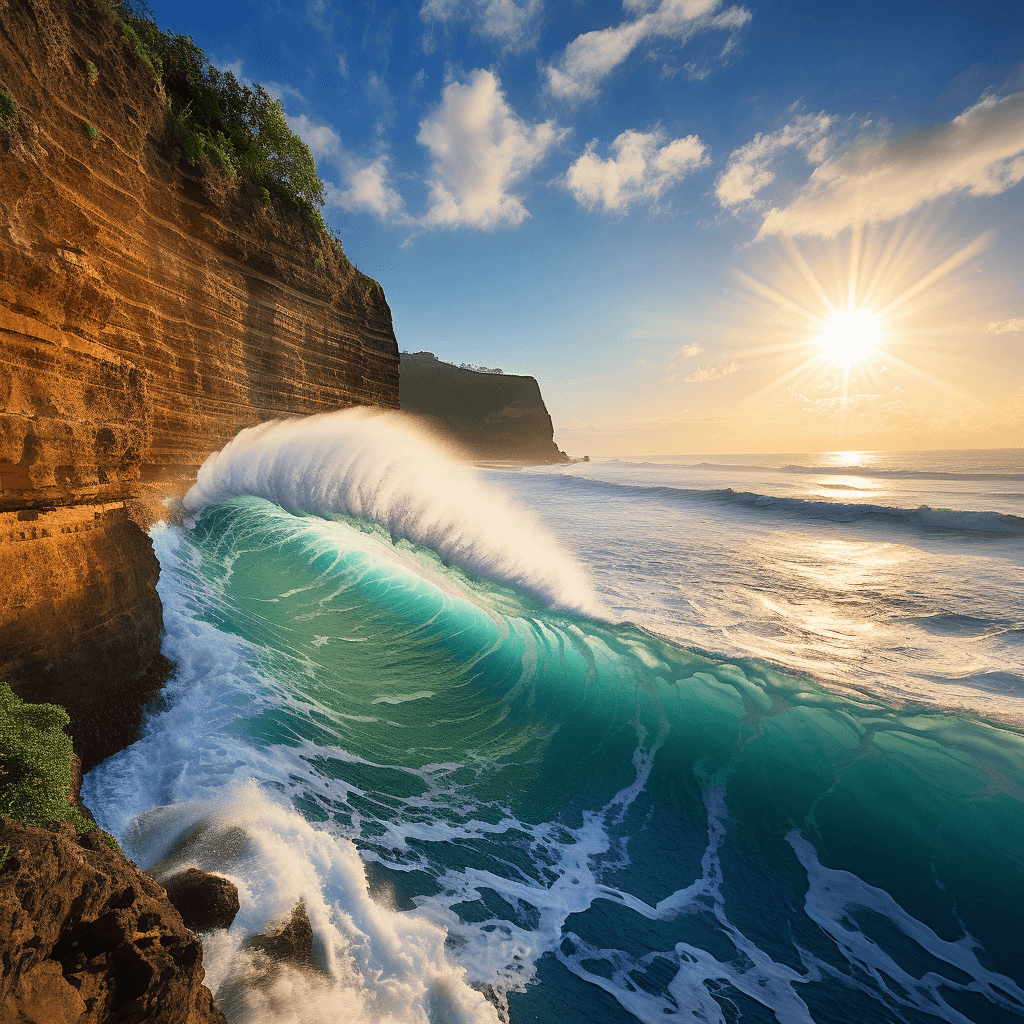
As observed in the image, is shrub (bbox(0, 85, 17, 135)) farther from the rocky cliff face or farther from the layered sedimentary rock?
the layered sedimentary rock

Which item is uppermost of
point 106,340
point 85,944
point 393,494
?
point 106,340

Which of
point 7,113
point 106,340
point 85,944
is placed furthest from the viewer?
point 106,340

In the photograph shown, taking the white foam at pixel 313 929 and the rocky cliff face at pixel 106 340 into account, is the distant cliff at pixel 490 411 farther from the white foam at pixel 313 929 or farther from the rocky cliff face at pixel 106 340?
the white foam at pixel 313 929

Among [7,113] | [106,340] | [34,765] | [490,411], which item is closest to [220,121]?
[106,340]

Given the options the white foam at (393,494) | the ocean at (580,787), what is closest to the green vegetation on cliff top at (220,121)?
the white foam at (393,494)

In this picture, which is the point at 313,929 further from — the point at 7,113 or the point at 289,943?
the point at 7,113

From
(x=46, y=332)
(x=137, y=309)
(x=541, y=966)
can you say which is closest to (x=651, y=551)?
(x=541, y=966)

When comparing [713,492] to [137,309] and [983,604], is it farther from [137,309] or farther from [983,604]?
[137,309]
